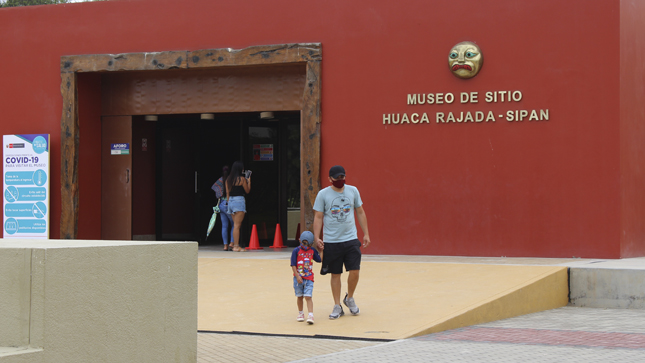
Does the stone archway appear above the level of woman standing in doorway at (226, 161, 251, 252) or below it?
above

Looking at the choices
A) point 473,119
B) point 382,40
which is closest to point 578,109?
point 473,119

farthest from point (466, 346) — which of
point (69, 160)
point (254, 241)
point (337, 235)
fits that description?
point (69, 160)

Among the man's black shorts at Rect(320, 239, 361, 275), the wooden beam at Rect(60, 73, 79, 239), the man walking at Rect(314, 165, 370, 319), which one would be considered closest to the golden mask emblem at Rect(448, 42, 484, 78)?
the man walking at Rect(314, 165, 370, 319)

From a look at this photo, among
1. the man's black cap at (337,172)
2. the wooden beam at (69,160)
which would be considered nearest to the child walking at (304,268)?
the man's black cap at (337,172)

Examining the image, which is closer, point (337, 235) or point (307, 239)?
point (307, 239)

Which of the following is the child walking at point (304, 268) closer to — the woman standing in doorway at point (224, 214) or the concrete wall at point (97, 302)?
the concrete wall at point (97, 302)

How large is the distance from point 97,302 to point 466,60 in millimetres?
8820

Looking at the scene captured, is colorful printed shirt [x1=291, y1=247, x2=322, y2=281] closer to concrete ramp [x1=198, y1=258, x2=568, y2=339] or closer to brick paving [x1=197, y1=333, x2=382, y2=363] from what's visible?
concrete ramp [x1=198, y1=258, x2=568, y2=339]

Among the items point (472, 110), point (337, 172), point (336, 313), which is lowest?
point (336, 313)

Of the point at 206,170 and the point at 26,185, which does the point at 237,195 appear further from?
the point at 26,185

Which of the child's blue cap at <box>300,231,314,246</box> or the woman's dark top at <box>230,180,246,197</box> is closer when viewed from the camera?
the child's blue cap at <box>300,231,314,246</box>

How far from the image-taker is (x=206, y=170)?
55.3 ft

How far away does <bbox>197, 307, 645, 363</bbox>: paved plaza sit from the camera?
20.7 feet

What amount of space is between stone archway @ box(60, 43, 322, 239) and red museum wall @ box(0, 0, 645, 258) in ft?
0.70
